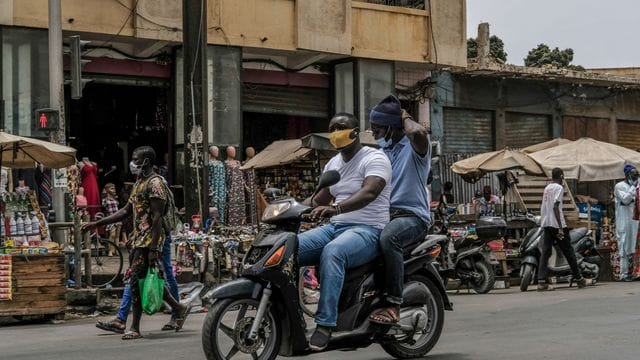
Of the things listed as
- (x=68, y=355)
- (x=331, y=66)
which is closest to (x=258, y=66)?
(x=331, y=66)

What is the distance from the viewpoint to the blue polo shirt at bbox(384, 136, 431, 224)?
779 centimetres

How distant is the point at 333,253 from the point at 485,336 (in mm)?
2881

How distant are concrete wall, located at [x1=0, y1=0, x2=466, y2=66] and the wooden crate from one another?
277 inches

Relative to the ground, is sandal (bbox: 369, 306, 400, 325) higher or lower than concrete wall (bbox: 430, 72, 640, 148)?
lower

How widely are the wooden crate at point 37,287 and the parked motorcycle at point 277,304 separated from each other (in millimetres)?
5965

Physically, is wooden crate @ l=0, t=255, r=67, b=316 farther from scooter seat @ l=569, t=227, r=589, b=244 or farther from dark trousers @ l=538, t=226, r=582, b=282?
scooter seat @ l=569, t=227, r=589, b=244

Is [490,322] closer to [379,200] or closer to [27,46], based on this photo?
[379,200]

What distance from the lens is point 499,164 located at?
64.3ft

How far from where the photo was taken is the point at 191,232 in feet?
47.8

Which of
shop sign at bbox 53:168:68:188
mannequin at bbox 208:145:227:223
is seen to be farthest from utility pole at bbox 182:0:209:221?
mannequin at bbox 208:145:227:223

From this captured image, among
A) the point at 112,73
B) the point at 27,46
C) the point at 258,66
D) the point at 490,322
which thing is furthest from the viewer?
the point at 258,66

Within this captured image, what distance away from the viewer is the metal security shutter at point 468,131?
26.1 metres

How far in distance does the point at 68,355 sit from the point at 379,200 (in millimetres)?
3267

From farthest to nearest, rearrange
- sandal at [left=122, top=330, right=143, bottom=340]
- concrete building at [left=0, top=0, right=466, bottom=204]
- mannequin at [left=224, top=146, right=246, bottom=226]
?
mannequin at [left=224, top=146, right=246, bottom=226] < concrete building at [left=0, top=0, right=466, bottom=204] < sandal at [left=122, top=330, right=143, bottom=340]
